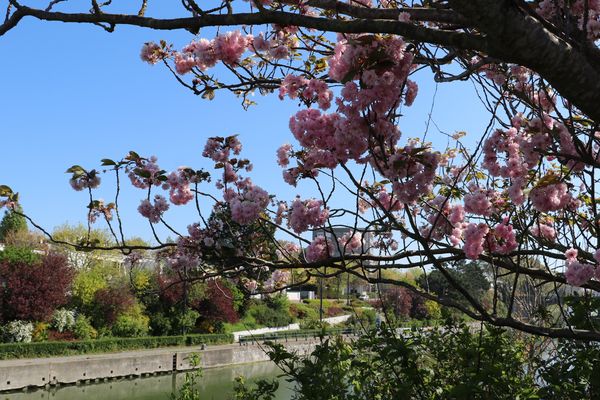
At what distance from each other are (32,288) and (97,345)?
120 inches

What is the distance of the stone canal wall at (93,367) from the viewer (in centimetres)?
1380

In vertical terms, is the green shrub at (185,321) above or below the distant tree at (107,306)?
below

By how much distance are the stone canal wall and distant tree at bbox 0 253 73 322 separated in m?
2.87

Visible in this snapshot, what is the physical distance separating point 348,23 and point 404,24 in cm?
18

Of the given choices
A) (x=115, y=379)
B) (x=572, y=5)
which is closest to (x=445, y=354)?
(x=572, y=5)

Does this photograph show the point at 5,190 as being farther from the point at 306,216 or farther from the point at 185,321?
the point at 185,321

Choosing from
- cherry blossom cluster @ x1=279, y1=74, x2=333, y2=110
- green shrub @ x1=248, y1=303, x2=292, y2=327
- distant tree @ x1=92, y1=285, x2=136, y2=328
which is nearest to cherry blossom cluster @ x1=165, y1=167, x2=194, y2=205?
cherry blossom cluster @ x1=279, y1=74, x2=333, y2=110

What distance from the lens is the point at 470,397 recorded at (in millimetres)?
2705

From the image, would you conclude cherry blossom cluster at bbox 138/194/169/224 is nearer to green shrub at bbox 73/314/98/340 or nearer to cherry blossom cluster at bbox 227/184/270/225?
cherry blossom cluster at bbox 227/184/270/225

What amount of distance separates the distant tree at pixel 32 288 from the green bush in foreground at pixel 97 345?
1.95 m

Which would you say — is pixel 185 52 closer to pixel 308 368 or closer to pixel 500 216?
pixel 308 368

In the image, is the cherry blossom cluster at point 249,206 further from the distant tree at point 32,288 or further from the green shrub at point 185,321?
the green shrub at point 185,321

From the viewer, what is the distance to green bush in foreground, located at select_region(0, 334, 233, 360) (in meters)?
16.5

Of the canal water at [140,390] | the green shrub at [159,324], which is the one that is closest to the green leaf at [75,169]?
the canal water at [140,390]
